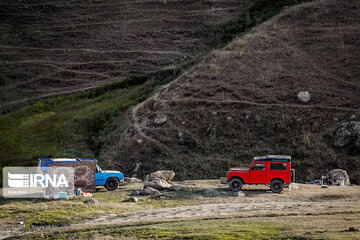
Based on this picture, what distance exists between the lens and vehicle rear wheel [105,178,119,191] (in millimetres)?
24609

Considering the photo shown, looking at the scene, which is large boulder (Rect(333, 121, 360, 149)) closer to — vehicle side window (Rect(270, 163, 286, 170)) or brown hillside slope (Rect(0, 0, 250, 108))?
vehicle side window (Rect(270, 163, 286, 170))

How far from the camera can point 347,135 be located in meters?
32.3

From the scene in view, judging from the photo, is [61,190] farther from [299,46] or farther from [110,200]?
[299,46]

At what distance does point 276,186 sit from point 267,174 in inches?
31.8

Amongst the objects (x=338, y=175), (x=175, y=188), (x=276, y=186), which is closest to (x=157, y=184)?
(x=175, y=188)

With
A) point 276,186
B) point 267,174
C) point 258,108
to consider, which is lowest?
point 276,186

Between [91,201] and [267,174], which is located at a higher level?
[267,174]

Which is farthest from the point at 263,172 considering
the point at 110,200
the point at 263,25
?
the point at 263,25

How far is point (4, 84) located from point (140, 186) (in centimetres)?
4056

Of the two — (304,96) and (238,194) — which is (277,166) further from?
(304,96)

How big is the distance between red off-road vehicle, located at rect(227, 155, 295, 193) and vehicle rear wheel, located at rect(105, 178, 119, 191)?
6571 mm

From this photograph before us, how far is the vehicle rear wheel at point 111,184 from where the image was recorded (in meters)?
24.6

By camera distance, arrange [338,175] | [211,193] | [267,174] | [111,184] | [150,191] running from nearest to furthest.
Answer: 1. [211,193]
2. [150,191]
3. [267,174]
4. [111,184]
5. [338,175]

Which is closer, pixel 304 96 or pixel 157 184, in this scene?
pixel 157 184
